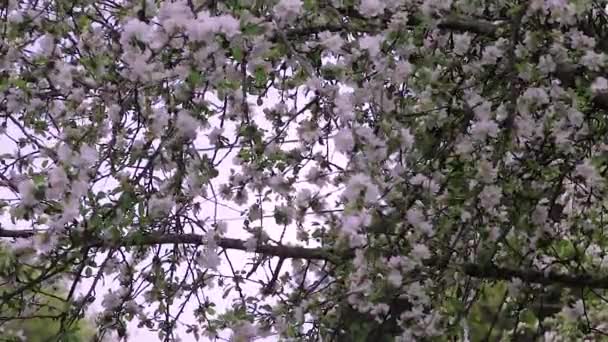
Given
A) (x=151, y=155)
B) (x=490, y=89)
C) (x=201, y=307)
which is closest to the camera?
(x=151, y=155)

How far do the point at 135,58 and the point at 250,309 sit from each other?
1.15 metres

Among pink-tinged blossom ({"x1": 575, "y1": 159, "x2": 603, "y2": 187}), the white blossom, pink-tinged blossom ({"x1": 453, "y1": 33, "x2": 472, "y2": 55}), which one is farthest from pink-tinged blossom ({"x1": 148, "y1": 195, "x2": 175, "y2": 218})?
pink-tinged blossom ({"x1": 575, "y1": 159, "x2": 603, "y2": 187})

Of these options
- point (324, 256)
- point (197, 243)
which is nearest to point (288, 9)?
point (324, 256)

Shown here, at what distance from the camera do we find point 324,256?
279cm

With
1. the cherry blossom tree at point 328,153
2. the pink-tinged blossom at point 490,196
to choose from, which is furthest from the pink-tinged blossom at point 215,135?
the pink-tinged blossom at point 490,196

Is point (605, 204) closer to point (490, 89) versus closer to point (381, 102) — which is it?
point (490, 89)

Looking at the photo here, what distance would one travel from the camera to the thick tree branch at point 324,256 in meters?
2.62

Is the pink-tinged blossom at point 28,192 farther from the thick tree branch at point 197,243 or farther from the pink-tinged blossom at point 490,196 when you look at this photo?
the pink-tinged blossom at point 490,196

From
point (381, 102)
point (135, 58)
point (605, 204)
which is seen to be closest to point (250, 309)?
point (381, 102)

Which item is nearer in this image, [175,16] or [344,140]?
[175,16]

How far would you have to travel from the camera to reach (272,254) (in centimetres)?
290

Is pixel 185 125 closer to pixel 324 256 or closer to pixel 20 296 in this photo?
pixel 324 256

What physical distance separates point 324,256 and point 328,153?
1.26 ft

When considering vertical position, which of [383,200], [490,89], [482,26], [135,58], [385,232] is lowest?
[385,232]
